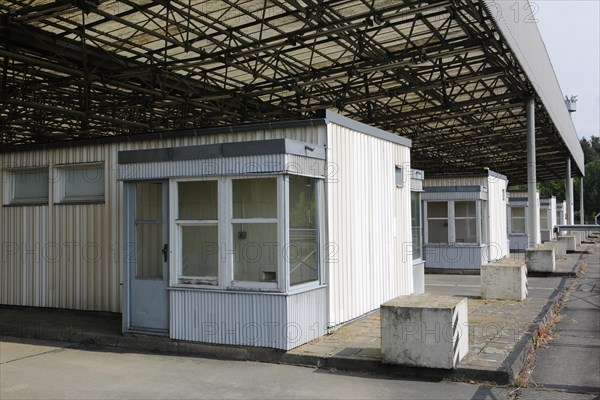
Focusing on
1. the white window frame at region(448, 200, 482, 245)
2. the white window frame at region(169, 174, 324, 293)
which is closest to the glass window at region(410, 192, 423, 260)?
the white window frame at region(169, 174, 324, 293)

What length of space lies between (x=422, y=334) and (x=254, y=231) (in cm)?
266

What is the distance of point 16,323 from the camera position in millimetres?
9562

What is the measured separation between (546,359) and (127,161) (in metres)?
6.50

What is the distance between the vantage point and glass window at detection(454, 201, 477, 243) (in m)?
19.4

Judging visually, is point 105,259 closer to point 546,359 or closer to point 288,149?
point 288,149

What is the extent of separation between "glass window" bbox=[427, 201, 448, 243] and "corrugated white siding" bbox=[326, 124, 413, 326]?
866 centimetres

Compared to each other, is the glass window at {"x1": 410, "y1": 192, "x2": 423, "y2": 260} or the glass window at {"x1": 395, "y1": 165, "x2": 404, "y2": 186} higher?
the glass window at {"x1": 395, "y1": 165, "x2": 404, "y2": 186}

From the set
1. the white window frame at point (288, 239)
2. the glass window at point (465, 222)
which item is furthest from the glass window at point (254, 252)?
the glass window at point (465, 222)

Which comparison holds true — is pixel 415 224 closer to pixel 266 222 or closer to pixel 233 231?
pixel 266 222

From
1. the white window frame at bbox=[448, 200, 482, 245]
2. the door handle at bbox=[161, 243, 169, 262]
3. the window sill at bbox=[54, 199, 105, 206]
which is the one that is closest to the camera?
the door handle at bbox=[161, 243, 169, 262]

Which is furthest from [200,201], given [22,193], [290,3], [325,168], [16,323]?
[290,3]

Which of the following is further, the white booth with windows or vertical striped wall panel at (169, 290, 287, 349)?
the white booth with windows

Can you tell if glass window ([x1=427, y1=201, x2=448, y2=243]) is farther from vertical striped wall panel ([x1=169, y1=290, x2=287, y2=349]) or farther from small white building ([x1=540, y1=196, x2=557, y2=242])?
small white building ([x1=540, y1=196, x2=557, y2=242])

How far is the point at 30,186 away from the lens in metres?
11.2
